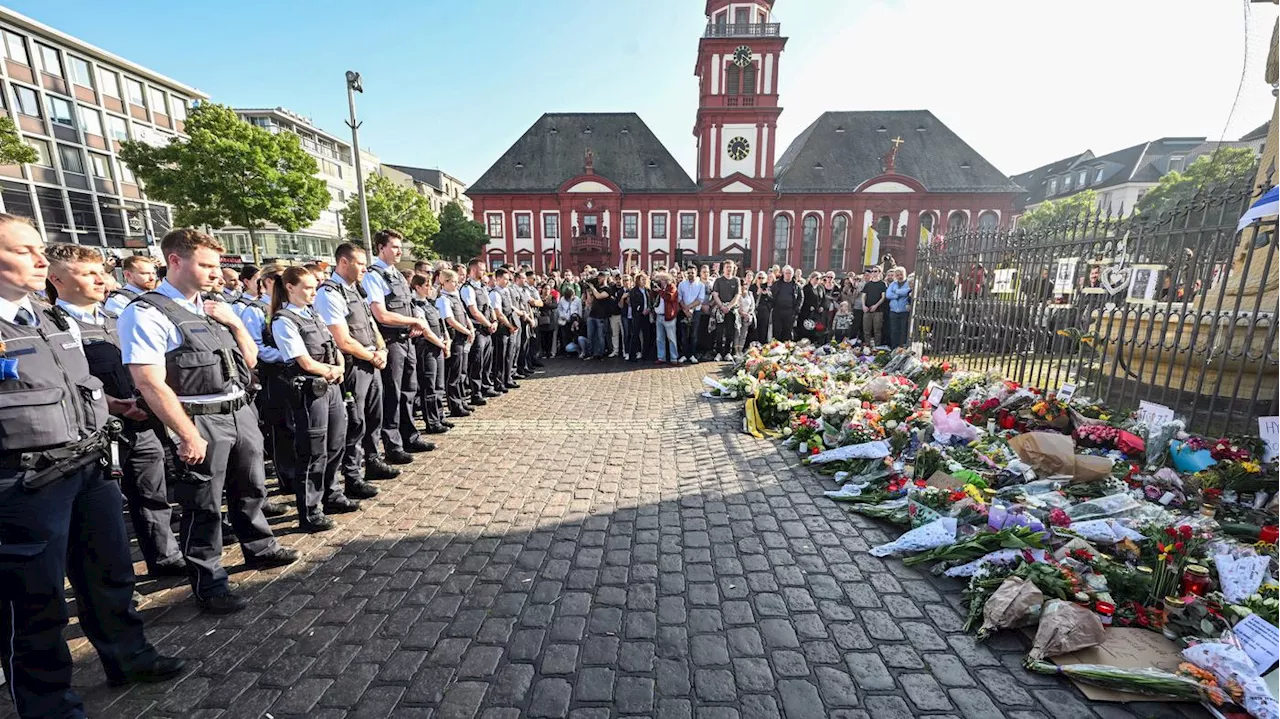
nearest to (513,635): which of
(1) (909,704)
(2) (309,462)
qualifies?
(1) (909,704)

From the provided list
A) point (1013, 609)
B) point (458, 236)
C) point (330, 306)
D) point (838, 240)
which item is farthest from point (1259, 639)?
point (458, 236)

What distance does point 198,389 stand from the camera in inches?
123

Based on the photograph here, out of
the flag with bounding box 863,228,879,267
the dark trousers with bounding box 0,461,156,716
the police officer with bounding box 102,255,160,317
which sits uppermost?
the flag with bounding box 863,228,879,267

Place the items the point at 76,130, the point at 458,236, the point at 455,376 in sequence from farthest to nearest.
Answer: the point at 458,236, the point at 76,130, the point at 455,376

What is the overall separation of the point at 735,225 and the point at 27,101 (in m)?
45.6

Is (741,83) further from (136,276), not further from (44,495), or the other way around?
(44,495)

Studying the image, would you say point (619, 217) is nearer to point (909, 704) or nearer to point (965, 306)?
point (965, 306)

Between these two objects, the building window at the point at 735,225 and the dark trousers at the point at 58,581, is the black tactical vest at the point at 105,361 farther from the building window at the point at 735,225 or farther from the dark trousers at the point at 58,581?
the building window at the point at 735,225


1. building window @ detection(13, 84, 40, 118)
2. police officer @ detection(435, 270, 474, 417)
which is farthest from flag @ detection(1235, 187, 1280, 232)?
building window @ detection(13, 84, 40, 118)

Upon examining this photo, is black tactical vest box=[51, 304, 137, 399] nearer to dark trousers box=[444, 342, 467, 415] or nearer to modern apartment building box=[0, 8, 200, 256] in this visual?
dark trousers box=[444, 342, 467, 415]

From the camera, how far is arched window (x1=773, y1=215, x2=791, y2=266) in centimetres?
3988

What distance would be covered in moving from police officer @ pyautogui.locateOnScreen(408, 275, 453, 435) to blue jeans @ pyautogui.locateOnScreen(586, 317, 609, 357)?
563cm

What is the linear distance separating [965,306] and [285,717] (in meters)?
9.77

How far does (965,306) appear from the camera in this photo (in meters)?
8.64
